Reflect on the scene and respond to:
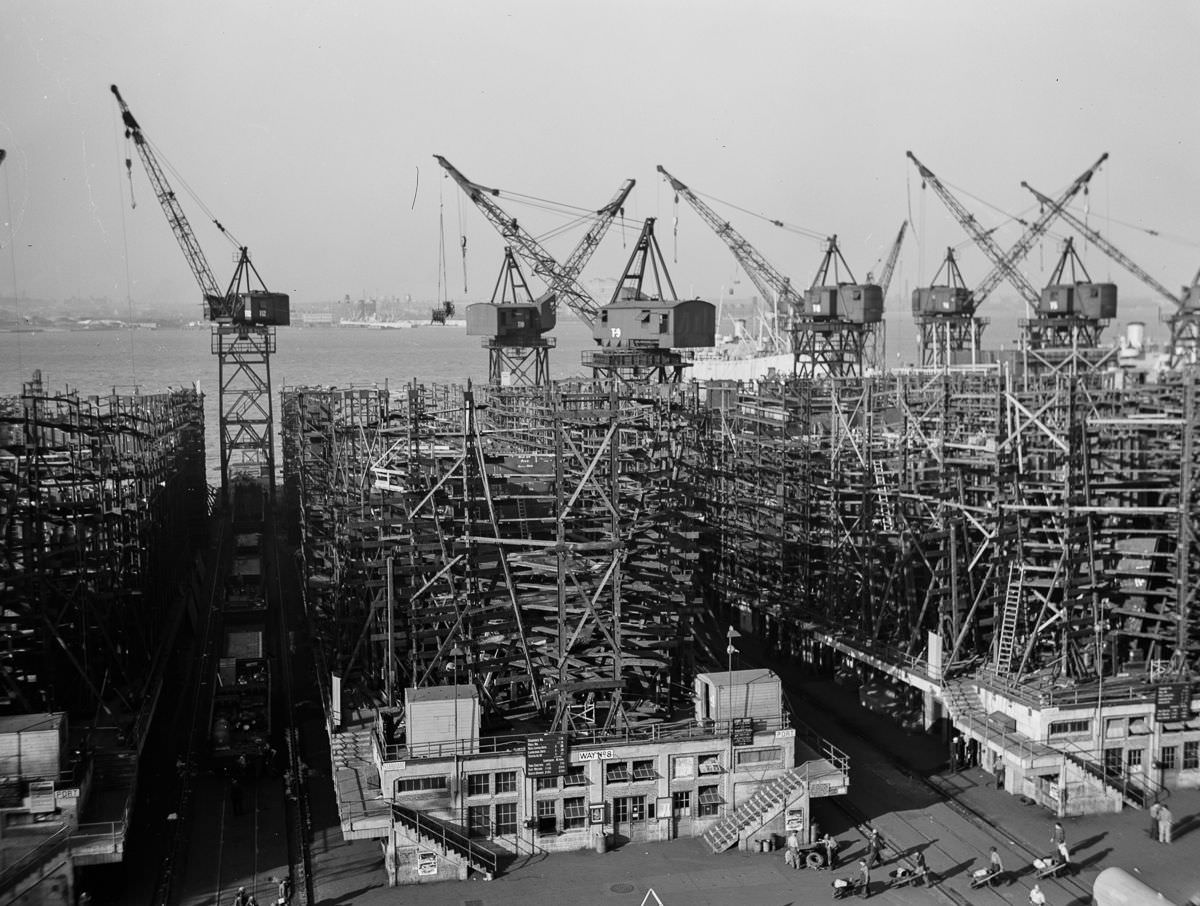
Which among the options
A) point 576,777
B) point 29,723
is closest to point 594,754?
point 576,777

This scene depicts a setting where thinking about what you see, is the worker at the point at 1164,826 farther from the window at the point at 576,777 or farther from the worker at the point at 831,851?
the window at the point at 576,777

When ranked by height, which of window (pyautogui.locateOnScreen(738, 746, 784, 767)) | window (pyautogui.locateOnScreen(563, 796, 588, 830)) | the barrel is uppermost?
the barrel

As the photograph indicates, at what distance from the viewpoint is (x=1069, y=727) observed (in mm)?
29672

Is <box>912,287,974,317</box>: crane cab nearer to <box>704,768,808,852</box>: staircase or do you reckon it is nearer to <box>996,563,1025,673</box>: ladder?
<box>996,563,1025,673</box>: ladder

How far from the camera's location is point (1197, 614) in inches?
1331

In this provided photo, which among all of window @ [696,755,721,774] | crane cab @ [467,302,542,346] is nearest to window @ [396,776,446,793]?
window @ [696,755,721,774]

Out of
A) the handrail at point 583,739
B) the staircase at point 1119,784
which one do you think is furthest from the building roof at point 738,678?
the staircase at point 1119,784

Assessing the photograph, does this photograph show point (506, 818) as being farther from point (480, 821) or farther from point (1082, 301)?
point (1082, 301)

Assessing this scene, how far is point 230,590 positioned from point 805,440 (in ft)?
68.3

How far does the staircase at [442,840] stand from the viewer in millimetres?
25594

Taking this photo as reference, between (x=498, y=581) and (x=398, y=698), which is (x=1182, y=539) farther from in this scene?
(x=398, y=698)

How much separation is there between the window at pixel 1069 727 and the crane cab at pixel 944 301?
2060 inches

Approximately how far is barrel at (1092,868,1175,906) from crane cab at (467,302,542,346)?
155 feet

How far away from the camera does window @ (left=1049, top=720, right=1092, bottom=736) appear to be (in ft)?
97.0
